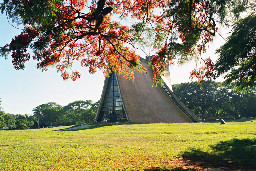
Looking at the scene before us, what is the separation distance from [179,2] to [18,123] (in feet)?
197

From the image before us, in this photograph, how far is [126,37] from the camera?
27.1ft

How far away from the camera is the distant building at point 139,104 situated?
25.4m

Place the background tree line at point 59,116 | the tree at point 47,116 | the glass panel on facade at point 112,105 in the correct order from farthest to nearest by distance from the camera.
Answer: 1. the tree at point 47,116
2. the background tree line at point 59,116
3. the glass panel on facade at point 112,105

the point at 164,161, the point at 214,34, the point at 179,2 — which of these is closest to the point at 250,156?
the point at 164,161

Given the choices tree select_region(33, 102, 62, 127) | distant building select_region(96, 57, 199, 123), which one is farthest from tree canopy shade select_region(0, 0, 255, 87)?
tree select_region(33, 102, 62, 127)

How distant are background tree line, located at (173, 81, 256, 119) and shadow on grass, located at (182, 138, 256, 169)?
143ft

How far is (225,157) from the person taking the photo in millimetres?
5293

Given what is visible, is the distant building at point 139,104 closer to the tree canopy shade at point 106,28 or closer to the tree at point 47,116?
the tree canopy shade at point 106,28

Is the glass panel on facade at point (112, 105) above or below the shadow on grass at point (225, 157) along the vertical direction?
above

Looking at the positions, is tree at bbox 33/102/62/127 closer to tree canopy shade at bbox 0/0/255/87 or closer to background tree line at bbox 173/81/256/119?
background tree line at bbox 173/81/256/119

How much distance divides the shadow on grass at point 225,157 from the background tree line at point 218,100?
43.7m

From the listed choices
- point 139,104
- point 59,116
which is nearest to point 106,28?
point 139,104

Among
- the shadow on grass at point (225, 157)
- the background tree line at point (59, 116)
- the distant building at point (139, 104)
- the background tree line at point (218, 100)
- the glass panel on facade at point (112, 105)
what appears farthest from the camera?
the background tree line at point (59, 116)

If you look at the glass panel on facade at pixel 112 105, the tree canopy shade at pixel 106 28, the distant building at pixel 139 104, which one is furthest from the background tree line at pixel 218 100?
the tree canopy shade at pixel 106 28
